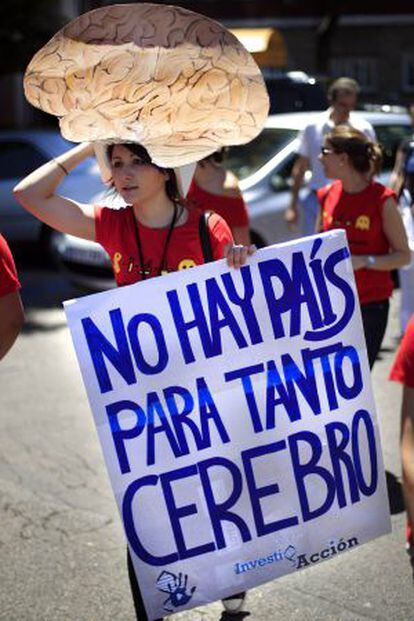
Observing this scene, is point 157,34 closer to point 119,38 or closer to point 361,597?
point 119,38

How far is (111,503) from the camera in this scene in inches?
208

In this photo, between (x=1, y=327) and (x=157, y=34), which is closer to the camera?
(x=157, y=34)

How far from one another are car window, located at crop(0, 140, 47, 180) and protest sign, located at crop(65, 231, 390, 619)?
970cm

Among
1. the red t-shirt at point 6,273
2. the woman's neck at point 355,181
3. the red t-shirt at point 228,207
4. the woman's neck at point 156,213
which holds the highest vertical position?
the woman's neck at point 156,213

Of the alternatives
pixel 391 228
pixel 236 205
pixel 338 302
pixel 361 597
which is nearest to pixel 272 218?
pixel 236 205

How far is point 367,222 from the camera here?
16.9 ft

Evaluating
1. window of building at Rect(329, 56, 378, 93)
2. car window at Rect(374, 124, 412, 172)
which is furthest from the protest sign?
window of building at Rect(329, 56, 378, 93)

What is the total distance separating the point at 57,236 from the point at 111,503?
6.74 meters

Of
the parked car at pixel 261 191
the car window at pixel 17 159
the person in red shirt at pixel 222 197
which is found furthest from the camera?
the car window at pixel 17 159

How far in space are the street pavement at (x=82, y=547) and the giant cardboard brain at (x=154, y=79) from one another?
1.78m

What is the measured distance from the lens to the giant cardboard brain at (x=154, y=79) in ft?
10.4

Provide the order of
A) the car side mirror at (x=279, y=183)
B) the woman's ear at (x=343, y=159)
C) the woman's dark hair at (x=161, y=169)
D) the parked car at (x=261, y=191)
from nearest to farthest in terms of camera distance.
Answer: the woman's dark hair at (x=161, y=169) < the woman's ear at (x=343, y=159) < the parked car at (x=261, y=191) < the car side mirror at (x=279, y=183)

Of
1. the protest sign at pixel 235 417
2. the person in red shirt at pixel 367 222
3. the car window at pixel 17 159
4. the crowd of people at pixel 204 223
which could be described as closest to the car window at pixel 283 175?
the car window at pixel 17 159

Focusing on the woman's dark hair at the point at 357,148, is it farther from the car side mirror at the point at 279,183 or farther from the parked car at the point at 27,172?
the parked car at the point at 27,172
